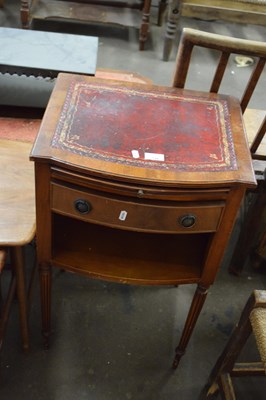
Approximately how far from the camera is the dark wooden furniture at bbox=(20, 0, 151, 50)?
118 inches

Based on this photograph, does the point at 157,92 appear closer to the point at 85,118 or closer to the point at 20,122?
the point at 85,118

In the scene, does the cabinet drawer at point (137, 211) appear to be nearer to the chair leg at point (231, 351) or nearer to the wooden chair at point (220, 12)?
the chair leg at point (231, 351)

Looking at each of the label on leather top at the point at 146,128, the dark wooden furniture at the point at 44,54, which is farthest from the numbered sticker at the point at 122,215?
the dark wooden furniture at the point at 44,54

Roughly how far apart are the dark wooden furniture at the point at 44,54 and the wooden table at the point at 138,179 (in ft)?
1.65

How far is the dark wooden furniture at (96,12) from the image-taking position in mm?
3004

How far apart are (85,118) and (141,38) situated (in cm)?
221

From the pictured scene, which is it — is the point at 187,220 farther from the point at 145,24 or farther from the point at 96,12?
the point at 96,12

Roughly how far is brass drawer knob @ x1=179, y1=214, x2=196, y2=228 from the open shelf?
172 millimetres

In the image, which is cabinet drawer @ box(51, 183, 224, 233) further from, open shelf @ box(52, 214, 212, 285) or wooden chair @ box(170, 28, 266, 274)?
wooden chair @ box(170, 28, 266, 274)

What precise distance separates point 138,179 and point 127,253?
0.37 metres

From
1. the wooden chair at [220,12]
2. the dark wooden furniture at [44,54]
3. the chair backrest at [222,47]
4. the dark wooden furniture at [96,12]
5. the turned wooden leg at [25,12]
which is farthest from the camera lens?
the dark wooden furniture at [96,12]

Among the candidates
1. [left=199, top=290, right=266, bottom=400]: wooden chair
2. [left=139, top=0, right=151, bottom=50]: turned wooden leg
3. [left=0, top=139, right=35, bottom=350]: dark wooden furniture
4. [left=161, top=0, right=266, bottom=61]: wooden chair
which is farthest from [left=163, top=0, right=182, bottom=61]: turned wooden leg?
[left=199, top=290, right=266, bottom=400]: wooden chair

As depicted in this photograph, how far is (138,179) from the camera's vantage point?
935 millimetres

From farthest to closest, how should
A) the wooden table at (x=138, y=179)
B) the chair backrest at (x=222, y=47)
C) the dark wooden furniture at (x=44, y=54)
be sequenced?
1. the dark wooden furniture at (x=44, y=54)
2. the chair backrest at (x=222, y=47)
3. the wooden table at (x=138, y=179)
